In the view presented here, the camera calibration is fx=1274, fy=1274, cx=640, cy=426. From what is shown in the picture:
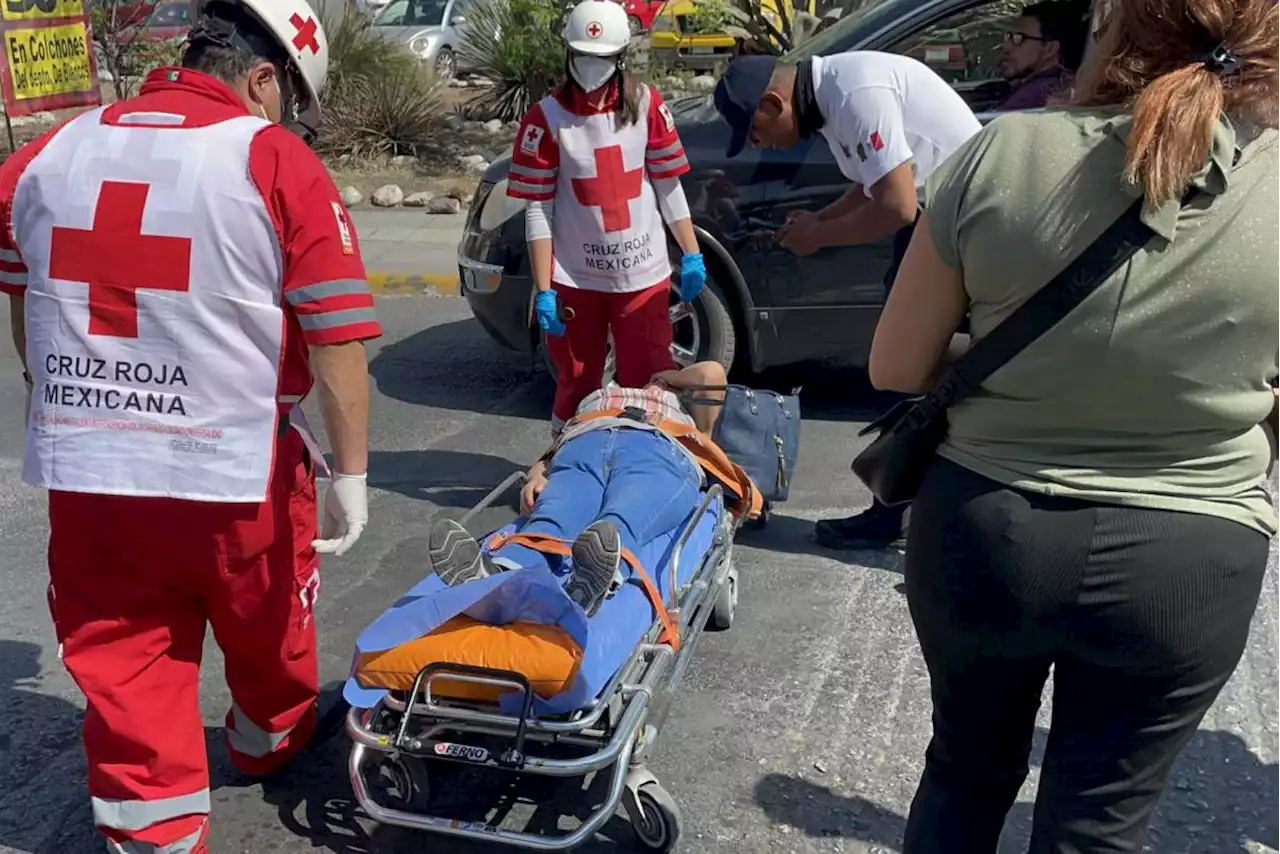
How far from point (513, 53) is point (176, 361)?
11105 mm

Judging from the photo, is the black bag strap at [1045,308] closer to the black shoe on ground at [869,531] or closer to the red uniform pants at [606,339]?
the black shoe on ground at [869,531]

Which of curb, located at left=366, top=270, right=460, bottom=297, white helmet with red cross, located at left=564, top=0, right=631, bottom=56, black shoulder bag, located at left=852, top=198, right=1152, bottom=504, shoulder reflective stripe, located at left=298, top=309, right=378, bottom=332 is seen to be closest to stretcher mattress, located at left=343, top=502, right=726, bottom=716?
shoulder reflective stripe, located at left=298, top=309, right=378, bottom=332

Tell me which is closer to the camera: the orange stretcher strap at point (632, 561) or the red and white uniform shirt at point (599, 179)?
the orange stretcher strap at point (632, 561)

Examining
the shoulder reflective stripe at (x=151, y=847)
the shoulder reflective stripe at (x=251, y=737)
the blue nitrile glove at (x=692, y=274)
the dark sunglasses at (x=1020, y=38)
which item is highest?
the dark sunglasses at (x=1020, y=38)

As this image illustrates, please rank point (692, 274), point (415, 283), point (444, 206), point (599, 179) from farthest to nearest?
1. point (444, 206)
2. point (415, 283)
3. point (692, 274)
4. point (599, 179)

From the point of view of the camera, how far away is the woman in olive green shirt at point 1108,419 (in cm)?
172

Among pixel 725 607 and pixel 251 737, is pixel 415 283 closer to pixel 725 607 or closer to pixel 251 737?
pixel 725 607

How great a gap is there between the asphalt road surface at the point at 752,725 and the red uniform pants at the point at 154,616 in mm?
333

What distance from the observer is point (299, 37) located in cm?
274

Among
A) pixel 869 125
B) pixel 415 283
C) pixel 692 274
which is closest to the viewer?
pixel 869 125

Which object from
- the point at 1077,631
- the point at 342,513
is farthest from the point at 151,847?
the point at 1077,631

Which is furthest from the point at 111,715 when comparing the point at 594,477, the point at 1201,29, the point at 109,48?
the point at 109,48

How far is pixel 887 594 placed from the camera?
434 centimetres

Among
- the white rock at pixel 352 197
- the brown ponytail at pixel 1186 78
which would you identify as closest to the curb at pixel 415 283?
the white rock at pixel 352 197
